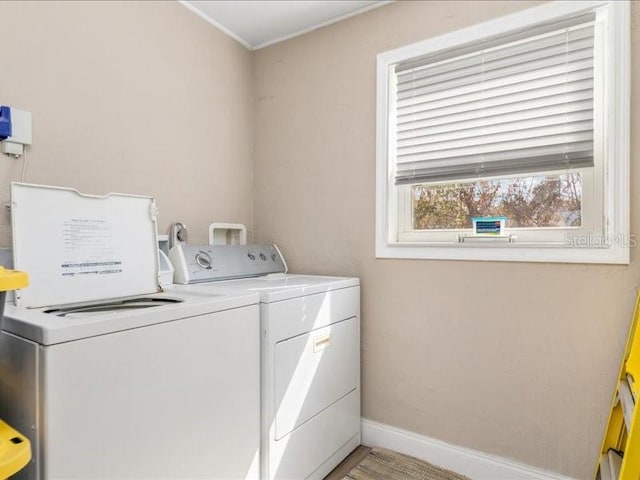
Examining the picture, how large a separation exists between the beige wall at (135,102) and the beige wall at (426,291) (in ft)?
0.80

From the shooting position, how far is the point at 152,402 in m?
1.08

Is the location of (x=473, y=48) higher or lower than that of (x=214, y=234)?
higher

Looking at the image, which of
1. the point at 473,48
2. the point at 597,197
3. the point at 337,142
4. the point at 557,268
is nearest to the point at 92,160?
the point at 337,142

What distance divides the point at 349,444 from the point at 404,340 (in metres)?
0.60

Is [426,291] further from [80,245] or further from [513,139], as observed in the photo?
[80,245]

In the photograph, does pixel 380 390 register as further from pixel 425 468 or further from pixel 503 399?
pixel 503 399

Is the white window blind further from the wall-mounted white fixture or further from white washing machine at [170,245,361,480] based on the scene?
the wall-mounted white fixture

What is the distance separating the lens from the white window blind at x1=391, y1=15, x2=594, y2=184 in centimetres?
161

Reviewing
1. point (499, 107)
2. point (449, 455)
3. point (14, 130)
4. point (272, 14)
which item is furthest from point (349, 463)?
point (272, 14)

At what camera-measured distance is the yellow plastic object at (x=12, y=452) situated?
0.78 m

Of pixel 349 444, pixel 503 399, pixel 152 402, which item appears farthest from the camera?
pixel 349 444

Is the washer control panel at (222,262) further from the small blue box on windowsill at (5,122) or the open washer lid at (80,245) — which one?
the small blue box on windowsill at (5,122)

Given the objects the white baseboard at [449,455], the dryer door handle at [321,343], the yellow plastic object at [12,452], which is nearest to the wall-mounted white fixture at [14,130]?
the yellow plastic object at [12,452]

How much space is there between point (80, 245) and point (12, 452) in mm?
804
